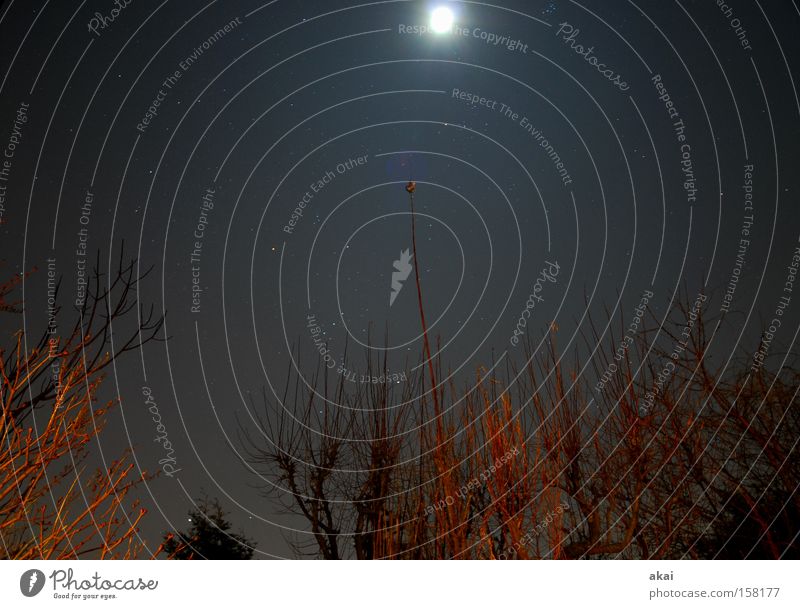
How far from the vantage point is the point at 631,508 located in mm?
4707

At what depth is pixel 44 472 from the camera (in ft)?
11.0

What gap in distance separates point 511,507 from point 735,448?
5.61ft

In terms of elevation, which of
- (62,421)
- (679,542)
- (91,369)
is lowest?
(679,542)

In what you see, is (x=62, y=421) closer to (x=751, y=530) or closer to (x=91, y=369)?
(x=91, y=369)

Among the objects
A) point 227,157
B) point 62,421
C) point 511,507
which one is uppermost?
point 227,157
